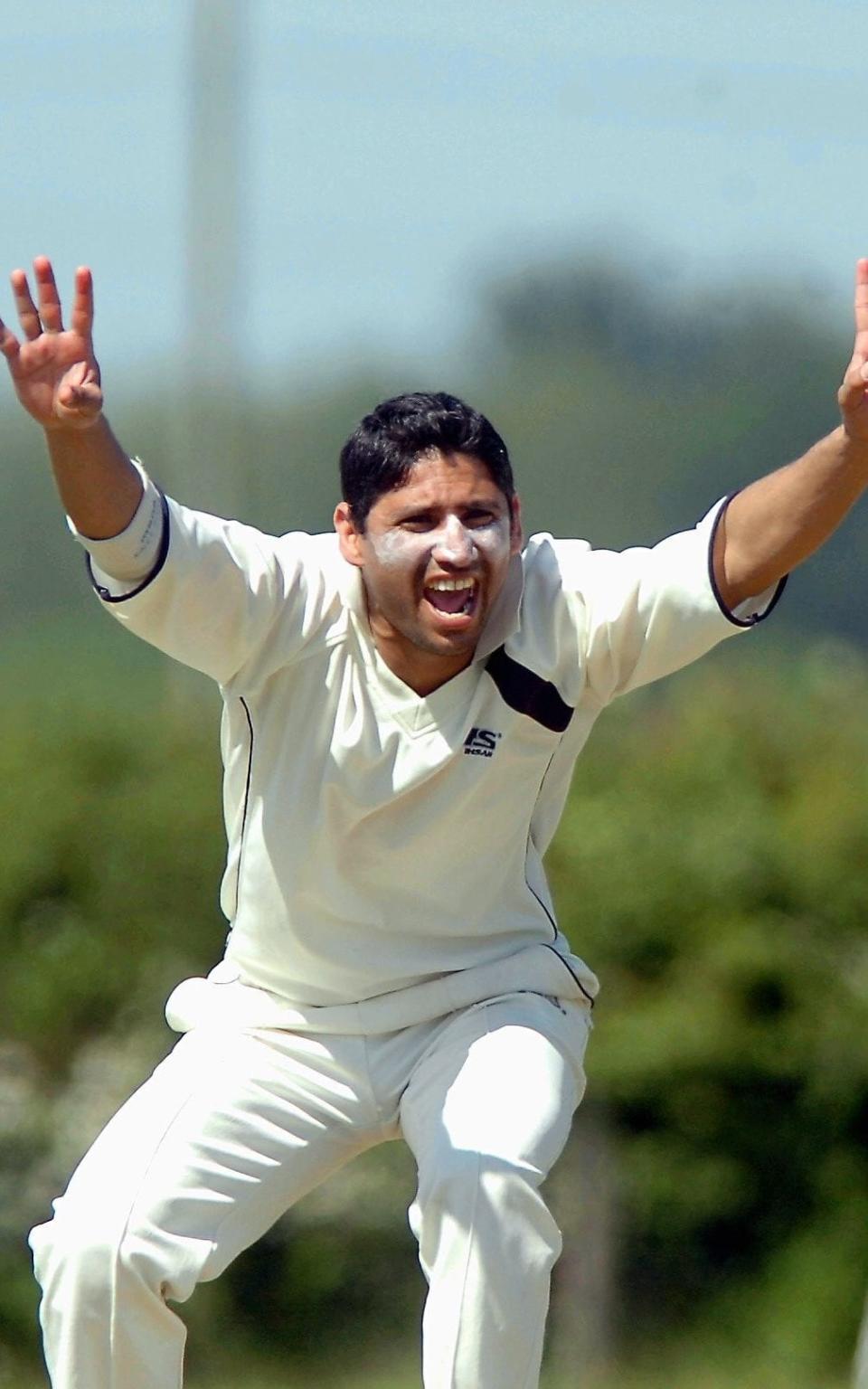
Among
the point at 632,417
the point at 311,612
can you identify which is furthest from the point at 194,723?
the point at 311,612

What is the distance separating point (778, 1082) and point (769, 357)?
519cm

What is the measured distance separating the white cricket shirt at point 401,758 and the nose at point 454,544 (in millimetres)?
262

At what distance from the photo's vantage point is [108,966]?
10.3 metres

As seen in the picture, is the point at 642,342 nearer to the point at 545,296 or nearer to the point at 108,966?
the point at 545,296

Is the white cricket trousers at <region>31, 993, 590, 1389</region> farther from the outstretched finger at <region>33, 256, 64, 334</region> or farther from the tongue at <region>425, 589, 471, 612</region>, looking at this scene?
the outstretched finger at <region>33, 256, 64, 334</region>

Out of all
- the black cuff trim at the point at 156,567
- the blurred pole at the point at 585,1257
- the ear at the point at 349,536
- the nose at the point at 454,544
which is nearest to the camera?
the black cuff trim at the point at 156,567

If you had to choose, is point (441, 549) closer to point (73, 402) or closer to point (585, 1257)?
point (73, 402)

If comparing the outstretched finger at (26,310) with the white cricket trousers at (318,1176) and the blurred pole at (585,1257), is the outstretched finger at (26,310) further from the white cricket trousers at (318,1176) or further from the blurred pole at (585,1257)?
the blurred pole at (585,1257)

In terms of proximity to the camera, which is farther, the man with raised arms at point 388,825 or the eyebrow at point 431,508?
the eyebrow at point 431,508

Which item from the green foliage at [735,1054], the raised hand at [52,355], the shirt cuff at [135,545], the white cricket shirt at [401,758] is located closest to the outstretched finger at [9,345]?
the raised hand at [52,355]

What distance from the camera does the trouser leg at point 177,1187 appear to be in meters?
4.88

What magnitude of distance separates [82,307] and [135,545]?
52 centimetres

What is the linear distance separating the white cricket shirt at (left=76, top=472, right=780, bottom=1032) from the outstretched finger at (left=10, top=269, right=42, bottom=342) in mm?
567

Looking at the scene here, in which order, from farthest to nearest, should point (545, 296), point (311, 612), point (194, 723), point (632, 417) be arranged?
point (545, 296), point (632, 417), point (194, 723), point (311, 612)
